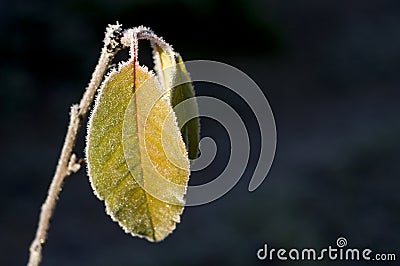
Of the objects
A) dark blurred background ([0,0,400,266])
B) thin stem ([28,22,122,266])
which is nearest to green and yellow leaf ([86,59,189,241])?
thin stem ([28,22,122,266])

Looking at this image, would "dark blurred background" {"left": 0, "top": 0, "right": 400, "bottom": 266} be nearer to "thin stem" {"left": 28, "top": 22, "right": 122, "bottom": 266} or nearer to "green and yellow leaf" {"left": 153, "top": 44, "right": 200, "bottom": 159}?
"thin stem" {"left": 28, "top": 22, "right": 122, "bottom": 266}

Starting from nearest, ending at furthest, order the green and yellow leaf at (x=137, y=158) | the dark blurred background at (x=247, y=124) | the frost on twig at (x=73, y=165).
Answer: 1. the green and yellow leaf at (x=137, y=158)
2. the frost on twig at (x=73, y=165)
3. the dark blurred background at (x=247, y=124)

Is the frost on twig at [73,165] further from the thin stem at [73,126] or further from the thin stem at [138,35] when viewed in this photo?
the thin stem at [138,35]

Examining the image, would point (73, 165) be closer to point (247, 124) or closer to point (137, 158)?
point (137, 158)

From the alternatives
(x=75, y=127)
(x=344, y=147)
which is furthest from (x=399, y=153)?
(x=75, y=127)

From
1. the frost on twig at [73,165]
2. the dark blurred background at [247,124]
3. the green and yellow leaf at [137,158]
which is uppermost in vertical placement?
the dark blurred background at [247,124]

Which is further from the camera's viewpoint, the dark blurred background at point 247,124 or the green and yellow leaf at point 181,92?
the dark blurred background at point 247,124

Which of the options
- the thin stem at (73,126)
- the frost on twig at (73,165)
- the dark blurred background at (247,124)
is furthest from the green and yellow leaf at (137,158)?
the dark blurred background at (247,124)
